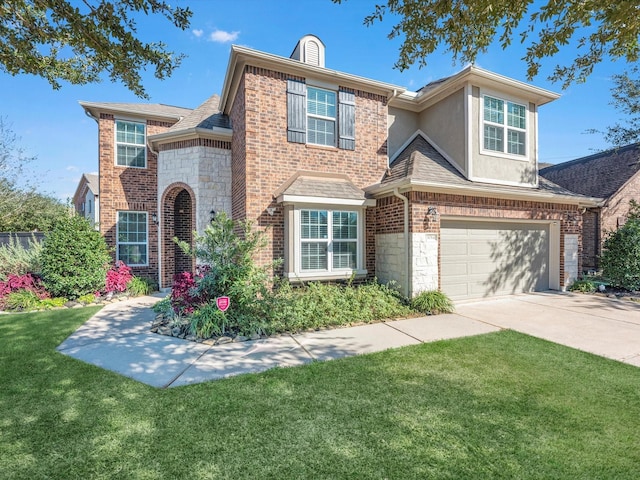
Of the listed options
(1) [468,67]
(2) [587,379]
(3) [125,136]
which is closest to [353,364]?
(2) [587,379]

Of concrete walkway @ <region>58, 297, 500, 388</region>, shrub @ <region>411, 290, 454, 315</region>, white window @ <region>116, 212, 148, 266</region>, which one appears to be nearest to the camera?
concrete walkway @ <region>58, 297, 500, 388</region>

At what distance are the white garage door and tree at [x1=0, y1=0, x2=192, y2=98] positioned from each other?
7.26 metres

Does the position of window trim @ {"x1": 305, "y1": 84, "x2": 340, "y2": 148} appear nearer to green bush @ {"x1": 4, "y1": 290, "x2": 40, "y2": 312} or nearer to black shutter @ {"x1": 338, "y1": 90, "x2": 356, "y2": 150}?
black shutter @ {"x1": 338, "y1": 90, "x2": 356, "y2": 150}

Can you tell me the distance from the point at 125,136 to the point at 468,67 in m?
11.5

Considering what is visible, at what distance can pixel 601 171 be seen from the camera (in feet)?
54.6

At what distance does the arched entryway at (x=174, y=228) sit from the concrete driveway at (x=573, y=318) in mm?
8770

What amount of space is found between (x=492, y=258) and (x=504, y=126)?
394 centimetres

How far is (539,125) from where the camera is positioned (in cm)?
995

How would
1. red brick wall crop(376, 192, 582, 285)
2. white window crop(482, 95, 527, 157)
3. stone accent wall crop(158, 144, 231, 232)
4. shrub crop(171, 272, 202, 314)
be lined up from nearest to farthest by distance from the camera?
1. shrub crop(171, 272, 202, 314)
2. red brick wall crop(376, 192, 582, 285)
3. white window crop(482, 95, 527, 157)
4. stone accent wall crop(158, 144, 231, 232)

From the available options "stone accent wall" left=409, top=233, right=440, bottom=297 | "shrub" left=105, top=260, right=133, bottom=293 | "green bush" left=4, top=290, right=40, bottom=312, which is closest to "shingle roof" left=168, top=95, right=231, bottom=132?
"shrub" left=105, top=260, right=133, bottom=293

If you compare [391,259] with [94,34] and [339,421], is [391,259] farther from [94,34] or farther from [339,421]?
[94,34]

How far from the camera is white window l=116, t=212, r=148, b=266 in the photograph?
36.9 feet

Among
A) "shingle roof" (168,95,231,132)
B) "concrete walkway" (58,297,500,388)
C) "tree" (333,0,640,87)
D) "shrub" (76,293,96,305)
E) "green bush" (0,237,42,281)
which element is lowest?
"concrete walkway" (58,297,500,388)

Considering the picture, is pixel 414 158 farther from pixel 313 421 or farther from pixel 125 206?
pixel 125 206
